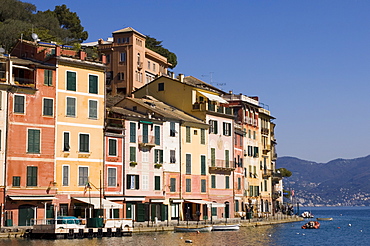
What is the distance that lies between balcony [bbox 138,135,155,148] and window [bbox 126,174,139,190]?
3627 mm

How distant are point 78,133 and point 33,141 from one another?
210 inches

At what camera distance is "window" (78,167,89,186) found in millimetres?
67000

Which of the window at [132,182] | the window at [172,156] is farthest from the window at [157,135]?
the window at [132,182]

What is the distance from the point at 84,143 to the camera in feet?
222

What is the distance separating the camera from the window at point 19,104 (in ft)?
206

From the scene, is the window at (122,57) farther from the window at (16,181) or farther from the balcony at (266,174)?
the window at (16,181)

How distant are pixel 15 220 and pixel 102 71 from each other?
18.4 metres

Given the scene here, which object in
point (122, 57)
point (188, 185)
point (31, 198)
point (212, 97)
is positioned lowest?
point (31, 198)

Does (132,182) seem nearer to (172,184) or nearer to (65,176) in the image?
(172,184)

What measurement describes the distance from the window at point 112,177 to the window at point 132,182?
1.88 m

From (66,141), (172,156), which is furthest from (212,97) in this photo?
(66,141)

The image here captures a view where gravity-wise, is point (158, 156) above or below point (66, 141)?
below

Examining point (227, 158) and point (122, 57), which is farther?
point (122, 57)

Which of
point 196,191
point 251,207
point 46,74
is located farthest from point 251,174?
point 46,74
